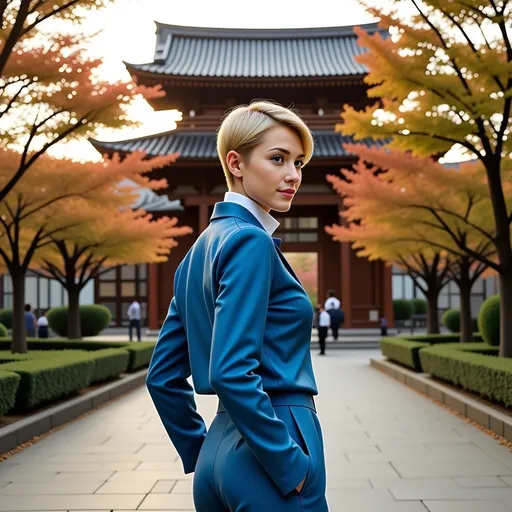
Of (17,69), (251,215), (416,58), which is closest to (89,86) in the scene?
(17,69)

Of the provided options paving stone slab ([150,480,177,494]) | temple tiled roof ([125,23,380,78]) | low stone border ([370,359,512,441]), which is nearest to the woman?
paving stone slab ([150,480,177,494])

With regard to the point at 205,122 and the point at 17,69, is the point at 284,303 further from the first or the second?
the point at 205,122

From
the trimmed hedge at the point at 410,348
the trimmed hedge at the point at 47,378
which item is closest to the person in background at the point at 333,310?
the trimmed hedge at the point at 410,348

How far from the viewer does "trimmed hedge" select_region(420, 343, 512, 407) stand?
8.52m

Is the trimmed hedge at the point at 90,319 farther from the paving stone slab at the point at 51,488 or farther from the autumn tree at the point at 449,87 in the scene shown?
the paving stone slab at the point at 51,488

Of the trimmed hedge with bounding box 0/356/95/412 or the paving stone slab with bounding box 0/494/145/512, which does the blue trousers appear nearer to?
the paving stone slab with bounding box 0/494/145/512

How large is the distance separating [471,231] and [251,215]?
13.5 metres

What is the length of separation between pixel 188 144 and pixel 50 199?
1350 centimetres

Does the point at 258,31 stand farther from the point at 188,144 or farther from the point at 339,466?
the point at 339,466

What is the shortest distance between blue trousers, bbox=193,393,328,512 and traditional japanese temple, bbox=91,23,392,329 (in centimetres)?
2393

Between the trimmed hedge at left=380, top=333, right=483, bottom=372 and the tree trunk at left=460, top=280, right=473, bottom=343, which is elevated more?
the tree trunk at left=460, top=280, right=473, bottom=343

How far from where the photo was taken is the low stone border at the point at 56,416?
7.21 meters

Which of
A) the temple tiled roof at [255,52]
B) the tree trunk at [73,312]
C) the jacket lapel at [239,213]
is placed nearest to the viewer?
the jacket lapel at [239,213]

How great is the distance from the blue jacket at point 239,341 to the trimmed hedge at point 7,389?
5.67 m
